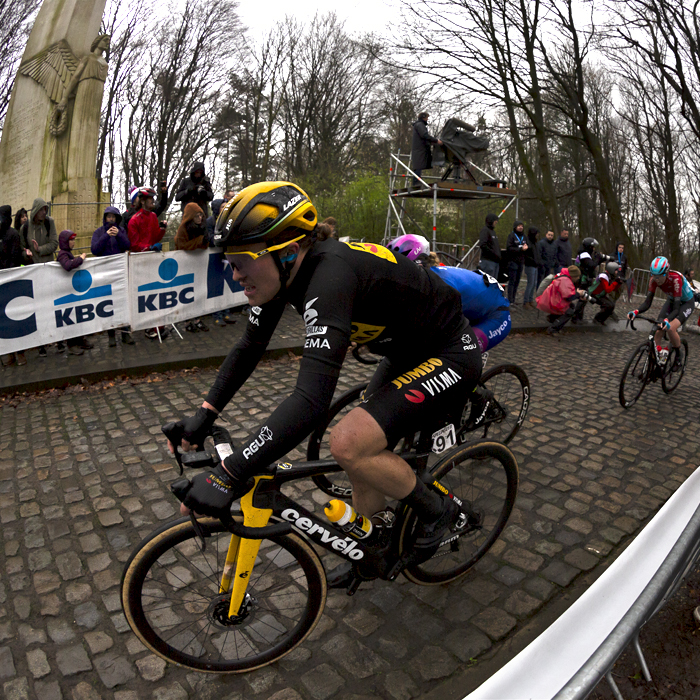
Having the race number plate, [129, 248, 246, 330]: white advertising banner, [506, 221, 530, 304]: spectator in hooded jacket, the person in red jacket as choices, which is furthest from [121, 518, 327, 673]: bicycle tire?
[506, 221, 530, 304]: spectator in hooded jacket

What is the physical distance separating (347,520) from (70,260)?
6.13 m

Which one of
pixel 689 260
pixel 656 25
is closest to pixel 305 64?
pixel 656 25

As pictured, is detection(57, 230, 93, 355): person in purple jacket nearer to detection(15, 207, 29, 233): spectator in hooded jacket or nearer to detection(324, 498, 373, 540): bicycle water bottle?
detection(15, 207, 29, 233): spectator in hooded jacket

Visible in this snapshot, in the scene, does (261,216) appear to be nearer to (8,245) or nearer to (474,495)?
(474,495)

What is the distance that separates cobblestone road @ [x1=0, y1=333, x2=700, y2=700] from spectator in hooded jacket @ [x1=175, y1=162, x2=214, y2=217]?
4019 mm

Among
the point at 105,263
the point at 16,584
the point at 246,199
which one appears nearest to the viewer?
the point at 246,199

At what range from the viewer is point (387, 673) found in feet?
8.20

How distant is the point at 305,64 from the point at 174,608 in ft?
122

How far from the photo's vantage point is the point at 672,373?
7230 mm

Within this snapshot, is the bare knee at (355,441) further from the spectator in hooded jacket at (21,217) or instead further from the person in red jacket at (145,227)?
the spectator in hooded jacket at (21,217)

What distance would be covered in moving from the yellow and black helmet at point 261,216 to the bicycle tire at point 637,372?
5378 millimetres

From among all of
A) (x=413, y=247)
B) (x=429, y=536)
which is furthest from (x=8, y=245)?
(x=429, y=536)

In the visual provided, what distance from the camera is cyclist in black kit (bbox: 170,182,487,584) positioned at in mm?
1970

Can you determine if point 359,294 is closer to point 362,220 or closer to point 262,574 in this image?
point 262,574
